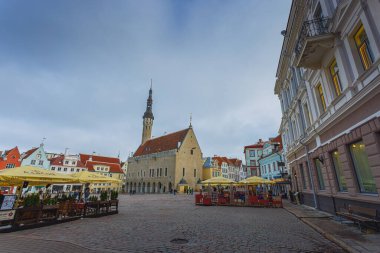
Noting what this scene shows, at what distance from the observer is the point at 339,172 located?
1030cm

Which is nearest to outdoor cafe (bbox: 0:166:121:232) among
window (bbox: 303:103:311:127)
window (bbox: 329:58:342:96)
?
window (bbox: 329:58:342:96)

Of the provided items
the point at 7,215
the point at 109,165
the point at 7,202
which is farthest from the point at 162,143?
the point at 7,215

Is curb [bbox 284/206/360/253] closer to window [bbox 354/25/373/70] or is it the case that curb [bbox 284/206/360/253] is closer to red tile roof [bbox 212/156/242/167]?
window [bbox 354/25/373/70]

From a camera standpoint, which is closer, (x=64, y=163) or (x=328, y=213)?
(x=328, y=213)

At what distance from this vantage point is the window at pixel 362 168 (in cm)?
766

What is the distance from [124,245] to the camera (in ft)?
20.1

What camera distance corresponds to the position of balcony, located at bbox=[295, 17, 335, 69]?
9086mm

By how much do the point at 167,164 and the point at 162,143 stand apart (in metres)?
9.92

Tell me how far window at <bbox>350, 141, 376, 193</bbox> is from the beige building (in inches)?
1862

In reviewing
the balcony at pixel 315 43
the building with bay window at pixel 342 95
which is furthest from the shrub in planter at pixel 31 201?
the balcony at pixel 315 43

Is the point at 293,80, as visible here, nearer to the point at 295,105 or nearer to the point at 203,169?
the point at 295,105

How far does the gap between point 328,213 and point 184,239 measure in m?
9.48

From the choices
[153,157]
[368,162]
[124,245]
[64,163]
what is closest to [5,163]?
[64,163]

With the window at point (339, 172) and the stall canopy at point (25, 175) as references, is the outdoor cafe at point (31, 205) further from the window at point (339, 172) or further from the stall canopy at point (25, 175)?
the window at point (339, 172)
